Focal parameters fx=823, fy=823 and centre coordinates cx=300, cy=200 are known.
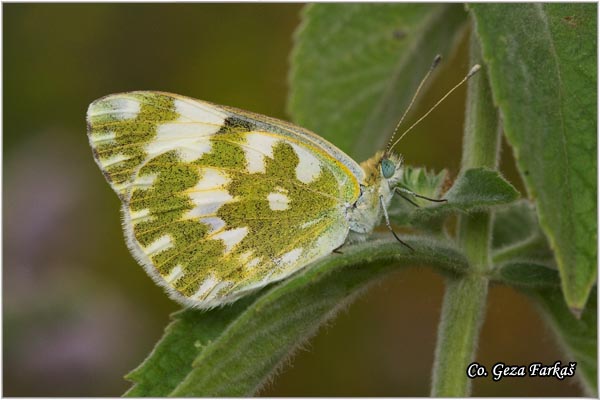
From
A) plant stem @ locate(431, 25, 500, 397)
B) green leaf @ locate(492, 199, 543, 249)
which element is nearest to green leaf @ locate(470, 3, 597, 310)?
plant stem @ locate(431, 25, 500, 397)

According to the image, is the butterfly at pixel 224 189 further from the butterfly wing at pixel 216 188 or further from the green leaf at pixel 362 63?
the green leaf at pixel 362 63

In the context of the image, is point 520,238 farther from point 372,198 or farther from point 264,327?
point 264,327

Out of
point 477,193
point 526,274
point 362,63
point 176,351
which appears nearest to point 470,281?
point 526,274

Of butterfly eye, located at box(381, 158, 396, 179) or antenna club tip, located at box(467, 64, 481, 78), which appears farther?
butterfly eye, located at box(381, 158, 396, 179)

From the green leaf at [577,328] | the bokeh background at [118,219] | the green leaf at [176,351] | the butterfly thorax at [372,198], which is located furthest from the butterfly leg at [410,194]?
the bokeh background at [118,219]

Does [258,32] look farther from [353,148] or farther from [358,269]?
[358,269]

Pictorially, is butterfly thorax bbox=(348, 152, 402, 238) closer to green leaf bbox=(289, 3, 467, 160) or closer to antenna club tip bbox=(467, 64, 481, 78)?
antenna club tip bbox=(467, 64, 481, 78)
